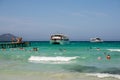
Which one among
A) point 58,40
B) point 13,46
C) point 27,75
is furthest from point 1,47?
point 27,75

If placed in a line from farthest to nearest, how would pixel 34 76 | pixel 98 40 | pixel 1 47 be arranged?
pixel 98 40 → pixel 1 47 → pixel 34 76

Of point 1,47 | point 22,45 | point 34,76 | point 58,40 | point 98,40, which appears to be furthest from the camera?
point 98,40

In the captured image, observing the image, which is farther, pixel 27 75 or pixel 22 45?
pixel 22 45

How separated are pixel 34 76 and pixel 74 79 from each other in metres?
2.42

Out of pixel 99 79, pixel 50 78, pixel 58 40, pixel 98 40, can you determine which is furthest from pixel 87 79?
pixel 98 40

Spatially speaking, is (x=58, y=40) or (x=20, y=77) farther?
(x=58, y=40)

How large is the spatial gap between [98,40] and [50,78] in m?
95.1

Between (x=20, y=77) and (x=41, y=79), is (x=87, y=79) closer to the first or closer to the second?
(x=41, y=79)

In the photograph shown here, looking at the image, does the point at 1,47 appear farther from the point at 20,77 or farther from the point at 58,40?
the point at 20,77

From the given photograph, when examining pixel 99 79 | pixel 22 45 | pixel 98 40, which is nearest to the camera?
pixel 99 79

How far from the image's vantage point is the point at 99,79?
13914mm

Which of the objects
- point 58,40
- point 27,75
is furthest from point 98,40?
point 27,75

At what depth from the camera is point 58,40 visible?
69.7m

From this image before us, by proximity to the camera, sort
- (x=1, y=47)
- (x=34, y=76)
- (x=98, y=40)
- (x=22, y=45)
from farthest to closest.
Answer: (x=98, y=40) → (x=22, y=45) → (x=1, y=47) → (x=34, y=76)
